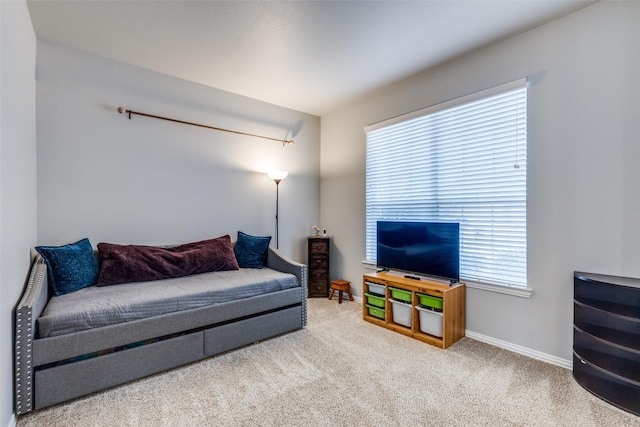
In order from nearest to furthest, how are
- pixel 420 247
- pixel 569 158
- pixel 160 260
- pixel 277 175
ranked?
1. pixel 569 158
2. pixel 160 260
3. pixel 420 247
4. pixel 277 175

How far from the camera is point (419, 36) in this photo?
8.23 ft

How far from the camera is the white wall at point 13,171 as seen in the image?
61.0 inches

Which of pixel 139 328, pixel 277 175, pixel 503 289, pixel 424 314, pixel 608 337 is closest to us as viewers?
pixel 608 337

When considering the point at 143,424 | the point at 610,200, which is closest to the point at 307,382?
the point at 143,424

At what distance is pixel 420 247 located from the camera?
10.00 feet

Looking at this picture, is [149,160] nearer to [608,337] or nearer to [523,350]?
[523,350]

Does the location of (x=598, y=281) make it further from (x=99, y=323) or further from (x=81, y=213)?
(x=81, y=213)

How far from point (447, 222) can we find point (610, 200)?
1.17 metres

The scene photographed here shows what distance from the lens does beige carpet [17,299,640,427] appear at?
1722 mm

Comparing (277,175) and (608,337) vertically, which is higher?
(277,175)

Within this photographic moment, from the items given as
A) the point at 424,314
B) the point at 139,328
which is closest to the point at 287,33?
the point at 139,328

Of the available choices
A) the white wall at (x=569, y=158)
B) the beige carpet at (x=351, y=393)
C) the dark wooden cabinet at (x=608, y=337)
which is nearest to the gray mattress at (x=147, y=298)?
the beige carpet at (x=351, y=393)

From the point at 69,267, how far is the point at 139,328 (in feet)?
2.79

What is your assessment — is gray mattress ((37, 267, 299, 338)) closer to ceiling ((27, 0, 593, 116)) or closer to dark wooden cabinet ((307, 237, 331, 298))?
dark wooden cabinet ((307, 237, 331, 298))
